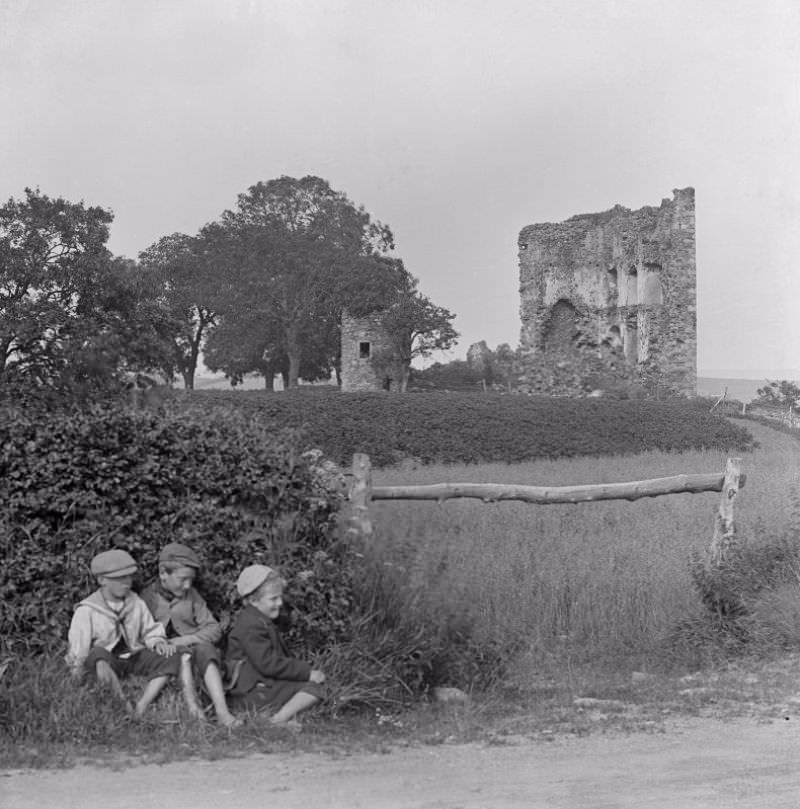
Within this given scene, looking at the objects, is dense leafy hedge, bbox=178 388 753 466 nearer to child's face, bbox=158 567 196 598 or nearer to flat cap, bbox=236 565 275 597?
child's face, bbox=158 567 196 598

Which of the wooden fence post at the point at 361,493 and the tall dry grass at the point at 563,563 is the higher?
the wooden fence post at the point at 361,493

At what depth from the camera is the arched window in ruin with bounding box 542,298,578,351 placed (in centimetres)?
4466

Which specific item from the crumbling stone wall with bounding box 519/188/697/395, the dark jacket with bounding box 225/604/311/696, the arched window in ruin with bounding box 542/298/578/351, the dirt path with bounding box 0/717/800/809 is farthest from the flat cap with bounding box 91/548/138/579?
the arched window in ruin with bounding box 542/298/578/351

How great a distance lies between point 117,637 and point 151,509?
32.9 inches

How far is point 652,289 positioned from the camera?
42781 mm

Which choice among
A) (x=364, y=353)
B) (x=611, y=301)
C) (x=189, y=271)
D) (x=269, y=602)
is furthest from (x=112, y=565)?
(x=189, y=271)

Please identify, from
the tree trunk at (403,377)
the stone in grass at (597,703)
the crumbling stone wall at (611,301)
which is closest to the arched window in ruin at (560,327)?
the crumbling stone wall at (611,301)

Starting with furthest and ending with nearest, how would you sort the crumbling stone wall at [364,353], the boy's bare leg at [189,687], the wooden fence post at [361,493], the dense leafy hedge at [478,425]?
the crumbling stone wall at [364,353]
the dense leafy hedge at [478,425]
the wooden fence post at [361,493]
the boy's bare leg at [189,687]

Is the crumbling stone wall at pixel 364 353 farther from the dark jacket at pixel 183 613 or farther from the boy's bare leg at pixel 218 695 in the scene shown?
the boy's bare leg at pixel 218 695

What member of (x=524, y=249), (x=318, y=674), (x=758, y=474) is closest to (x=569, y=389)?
(x=524, y=249)

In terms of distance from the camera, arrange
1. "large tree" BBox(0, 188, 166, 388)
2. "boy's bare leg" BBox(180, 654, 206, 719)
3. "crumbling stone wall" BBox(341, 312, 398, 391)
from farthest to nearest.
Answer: "crumbling stone wall" BBox(341, 312, 398, 391) < "large tree" BBox(0, 188, 166, 388) < "boy's bare leg" BBox(180, 654, 206, 719)

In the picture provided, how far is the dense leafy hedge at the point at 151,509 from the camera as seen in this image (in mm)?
6531

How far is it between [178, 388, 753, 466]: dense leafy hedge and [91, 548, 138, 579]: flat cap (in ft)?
54.0

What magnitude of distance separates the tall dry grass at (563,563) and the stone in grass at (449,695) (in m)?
0.58
